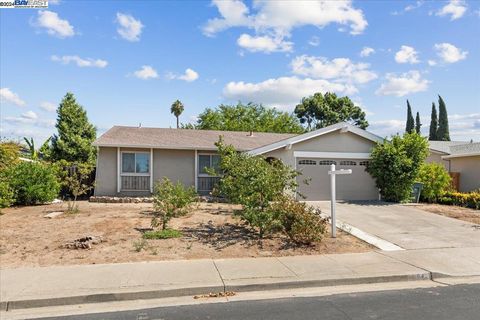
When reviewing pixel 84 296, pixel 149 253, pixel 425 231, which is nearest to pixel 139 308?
pixel 84 296

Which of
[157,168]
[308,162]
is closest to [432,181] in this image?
[308,162]

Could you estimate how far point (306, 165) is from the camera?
18344 mm

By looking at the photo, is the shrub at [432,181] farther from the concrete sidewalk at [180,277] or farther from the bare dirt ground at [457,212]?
the concrete sidewalk at [180,277]

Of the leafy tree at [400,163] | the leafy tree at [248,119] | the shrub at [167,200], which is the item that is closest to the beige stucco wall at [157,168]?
the shrub at [167,200]

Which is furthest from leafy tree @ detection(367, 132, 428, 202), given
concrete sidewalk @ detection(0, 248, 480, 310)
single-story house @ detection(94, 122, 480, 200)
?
concrete sidewalk @ detection(0, 248, 480, 310)

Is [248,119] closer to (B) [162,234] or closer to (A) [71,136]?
(A) [71,136]

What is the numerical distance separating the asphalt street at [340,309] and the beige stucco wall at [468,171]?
57.5 ft

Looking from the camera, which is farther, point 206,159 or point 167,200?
point 206,159

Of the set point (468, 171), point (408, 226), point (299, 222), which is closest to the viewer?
point (299, 222)

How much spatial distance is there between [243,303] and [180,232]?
4.72 m

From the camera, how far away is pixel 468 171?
21.5 metres

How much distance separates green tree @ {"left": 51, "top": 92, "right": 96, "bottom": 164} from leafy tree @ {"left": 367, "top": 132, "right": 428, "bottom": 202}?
1853cm

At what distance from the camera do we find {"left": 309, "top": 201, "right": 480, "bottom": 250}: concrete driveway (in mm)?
9852

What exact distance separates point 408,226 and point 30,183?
48.1ft
